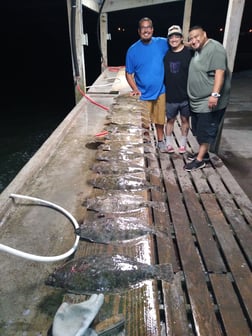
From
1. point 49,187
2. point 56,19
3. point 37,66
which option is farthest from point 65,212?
point 37,66

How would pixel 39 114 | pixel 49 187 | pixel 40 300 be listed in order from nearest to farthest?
pixel 40 300
pixel 49 187
pixel 39 114

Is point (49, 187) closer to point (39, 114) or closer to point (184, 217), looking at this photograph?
point (184, 217)

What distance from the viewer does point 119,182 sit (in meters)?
3.13

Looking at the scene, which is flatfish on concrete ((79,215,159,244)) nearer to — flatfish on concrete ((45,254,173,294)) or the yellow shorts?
flatfish on concrete ((45,254,173,294))

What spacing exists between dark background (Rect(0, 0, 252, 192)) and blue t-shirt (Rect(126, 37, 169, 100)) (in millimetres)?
4001

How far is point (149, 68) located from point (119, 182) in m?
2.22

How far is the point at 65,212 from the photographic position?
267 cm

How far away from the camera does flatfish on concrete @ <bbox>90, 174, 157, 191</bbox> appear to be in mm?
3098

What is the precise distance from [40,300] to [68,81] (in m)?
17.8

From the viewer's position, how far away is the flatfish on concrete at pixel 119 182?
3.10m

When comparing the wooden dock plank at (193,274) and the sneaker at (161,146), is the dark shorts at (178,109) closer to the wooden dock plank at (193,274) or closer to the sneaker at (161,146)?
the sneaker at (161,146)

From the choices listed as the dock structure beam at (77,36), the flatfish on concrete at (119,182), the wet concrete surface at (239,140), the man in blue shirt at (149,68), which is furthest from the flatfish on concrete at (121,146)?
the dock structure beam at (77,36)

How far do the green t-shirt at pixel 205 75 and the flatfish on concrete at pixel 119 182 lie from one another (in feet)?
4.90

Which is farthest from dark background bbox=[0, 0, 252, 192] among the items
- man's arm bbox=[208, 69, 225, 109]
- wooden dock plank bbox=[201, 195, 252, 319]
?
man's arm bbox=[208, 69, 225, 109]
